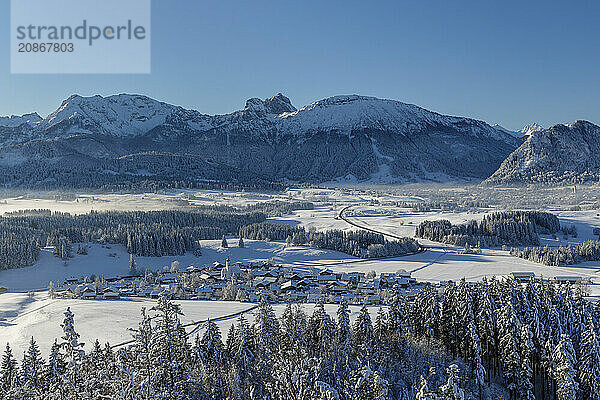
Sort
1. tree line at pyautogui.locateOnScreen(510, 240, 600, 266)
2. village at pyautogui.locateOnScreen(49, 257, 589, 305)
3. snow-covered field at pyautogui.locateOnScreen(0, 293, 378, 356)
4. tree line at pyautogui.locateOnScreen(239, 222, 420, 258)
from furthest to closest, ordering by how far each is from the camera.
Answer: tree line at pyautogui.locateOnScreen(239, 222, 420, 258), tree line at pyautogui.locateOnScreen(510, 240, 600, 266), village at pyautogui.locateOnScreen(49, 257, 589, 305), snow-covered field at pyautogui.locateOnScreen(0, 293, 378, 356)

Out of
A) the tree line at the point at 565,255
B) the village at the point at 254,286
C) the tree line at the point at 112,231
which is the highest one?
the tree line at the point at 112,231

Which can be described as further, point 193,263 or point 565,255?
point 193,263

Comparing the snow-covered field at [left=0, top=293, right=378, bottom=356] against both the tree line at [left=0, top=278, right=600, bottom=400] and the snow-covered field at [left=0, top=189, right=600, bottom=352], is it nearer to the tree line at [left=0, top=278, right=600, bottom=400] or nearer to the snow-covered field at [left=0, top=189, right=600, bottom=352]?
the snow-covered field at [left=0, top=189, right=600, bottom=352]

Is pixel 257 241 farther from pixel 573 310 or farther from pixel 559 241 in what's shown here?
pixel 573 310

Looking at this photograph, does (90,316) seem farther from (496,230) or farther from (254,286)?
(496,230)

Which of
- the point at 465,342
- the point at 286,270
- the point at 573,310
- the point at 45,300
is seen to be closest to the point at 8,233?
the point at 45,300

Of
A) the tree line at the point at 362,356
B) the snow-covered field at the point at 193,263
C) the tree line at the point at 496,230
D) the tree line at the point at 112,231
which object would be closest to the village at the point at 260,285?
the snow-covered field at the point at 193,263

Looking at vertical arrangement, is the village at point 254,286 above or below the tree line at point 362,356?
below

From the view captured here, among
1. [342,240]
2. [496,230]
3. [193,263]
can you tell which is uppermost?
[496,230]

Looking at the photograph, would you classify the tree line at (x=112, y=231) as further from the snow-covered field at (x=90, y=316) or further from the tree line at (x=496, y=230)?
the tree line at (x=496, y=230)

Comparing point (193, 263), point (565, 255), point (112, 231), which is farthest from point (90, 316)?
point (565, 255)

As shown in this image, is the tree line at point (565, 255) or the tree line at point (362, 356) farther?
the tree line at point (565, 255)

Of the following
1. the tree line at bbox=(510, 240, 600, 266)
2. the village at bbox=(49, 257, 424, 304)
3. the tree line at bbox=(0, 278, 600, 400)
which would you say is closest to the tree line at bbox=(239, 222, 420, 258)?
the village at bbox=(49, 257, 424, 304)
